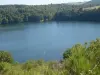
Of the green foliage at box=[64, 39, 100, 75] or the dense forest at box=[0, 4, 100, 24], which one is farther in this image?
the dense forest at box=[0, 4, 100, 24]

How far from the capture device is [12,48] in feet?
118

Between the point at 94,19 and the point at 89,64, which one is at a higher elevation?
the point at 89,64

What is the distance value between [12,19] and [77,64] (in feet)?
236

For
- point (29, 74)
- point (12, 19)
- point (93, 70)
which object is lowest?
point (12, 19)

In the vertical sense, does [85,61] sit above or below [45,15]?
above

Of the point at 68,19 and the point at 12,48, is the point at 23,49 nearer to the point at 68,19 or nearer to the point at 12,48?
the point at 12,48

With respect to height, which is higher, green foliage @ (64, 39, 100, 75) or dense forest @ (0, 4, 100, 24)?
green foliage @ (64, 39, 100, 75)

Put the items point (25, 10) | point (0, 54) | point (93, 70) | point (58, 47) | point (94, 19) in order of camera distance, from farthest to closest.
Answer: point (25, 10)
point (94, 19)
point (58, 47)
point (0, 54)
point (93, 70)

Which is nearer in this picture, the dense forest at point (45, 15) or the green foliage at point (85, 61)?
the green foliage at point (85, 61)

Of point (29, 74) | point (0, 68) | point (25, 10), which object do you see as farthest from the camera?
point (25, 10)

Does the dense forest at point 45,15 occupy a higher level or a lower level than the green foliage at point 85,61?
lower

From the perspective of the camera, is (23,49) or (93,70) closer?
(93,70)

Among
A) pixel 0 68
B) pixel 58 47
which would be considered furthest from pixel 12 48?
pixel 0 68

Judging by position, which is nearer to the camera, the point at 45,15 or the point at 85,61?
the point at 85,61
